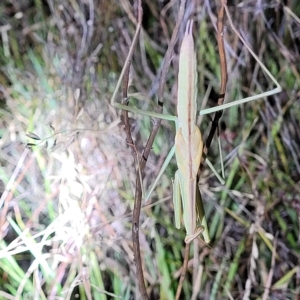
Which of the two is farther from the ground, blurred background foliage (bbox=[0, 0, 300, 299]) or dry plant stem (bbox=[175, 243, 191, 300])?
blurred background foliage (bbox=[0, 0, 300, 299])

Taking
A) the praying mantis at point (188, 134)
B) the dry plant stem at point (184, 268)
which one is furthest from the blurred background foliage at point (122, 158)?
the praying mantis at point (188, 134)

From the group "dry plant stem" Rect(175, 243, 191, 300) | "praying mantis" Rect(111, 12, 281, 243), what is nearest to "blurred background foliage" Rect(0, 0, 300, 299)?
"dry plant stem" Rect(175, 243, 191, 300)

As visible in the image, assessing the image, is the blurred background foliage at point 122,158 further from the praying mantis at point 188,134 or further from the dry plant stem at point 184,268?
the praying mantis at point 188,134

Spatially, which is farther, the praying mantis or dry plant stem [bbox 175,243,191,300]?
dry plant stem [bbox 175,243,191,300]

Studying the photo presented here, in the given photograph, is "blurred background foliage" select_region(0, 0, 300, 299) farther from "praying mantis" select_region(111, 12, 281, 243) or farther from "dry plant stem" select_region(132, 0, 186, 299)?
"praying mantis" select_region(111, 12, 281, 243)

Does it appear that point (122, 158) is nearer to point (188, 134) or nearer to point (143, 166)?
point (143, 166)
